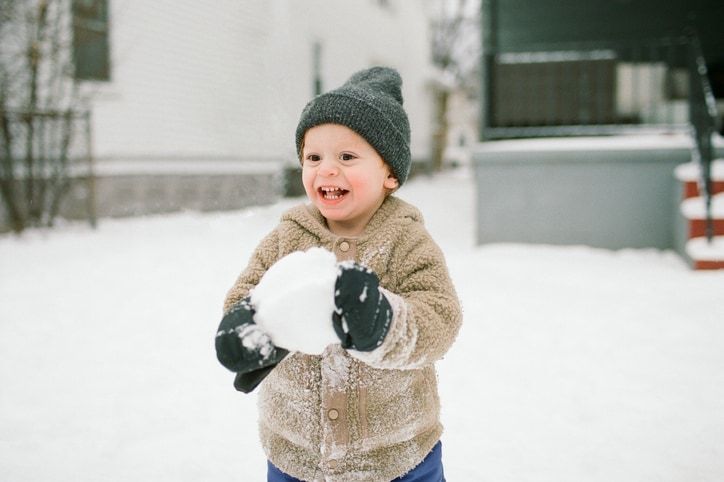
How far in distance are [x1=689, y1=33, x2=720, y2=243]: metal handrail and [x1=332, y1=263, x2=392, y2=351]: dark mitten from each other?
5.40 m

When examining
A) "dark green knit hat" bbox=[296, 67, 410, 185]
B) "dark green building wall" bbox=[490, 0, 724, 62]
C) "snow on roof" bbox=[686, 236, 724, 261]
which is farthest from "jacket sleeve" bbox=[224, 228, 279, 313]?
"dark green building wall" bbox=[490, 0, 724, 62]

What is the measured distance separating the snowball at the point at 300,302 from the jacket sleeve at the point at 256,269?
269 millimetres

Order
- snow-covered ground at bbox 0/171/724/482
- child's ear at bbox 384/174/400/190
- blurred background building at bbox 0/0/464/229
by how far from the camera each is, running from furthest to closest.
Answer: blurred background building at bbox 0/0/464/229 < snow-covered ground at bbox 0/171/724/482 < child's ear at bbox 384/174/400/190

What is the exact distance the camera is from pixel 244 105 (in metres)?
11.3

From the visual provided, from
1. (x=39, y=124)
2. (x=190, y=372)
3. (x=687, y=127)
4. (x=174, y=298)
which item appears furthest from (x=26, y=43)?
(x=687, y=127)

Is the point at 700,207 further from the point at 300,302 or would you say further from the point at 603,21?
the point at 300,302

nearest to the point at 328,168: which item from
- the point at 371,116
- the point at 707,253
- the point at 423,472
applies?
the point at 371,116

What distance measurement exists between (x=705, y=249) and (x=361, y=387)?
5.17 metres

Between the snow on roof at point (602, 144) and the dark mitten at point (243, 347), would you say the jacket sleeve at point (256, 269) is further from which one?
the snow on roof at point (602, 144)

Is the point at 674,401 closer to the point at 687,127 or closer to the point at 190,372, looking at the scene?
the point at 190,372

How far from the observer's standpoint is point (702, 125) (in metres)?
5.80

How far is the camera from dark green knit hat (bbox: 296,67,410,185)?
4.37 ft

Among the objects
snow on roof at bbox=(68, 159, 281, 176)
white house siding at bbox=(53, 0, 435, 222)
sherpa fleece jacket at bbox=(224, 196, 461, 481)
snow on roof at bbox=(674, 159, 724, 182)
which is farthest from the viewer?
white house siding at bbox=(53, 0, 435, 222)

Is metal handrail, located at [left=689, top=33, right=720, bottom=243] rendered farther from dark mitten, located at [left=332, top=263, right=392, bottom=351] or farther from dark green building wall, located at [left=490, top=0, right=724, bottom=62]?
dark mitten, located at [left=332, top=263, right=392, bottom=351]
